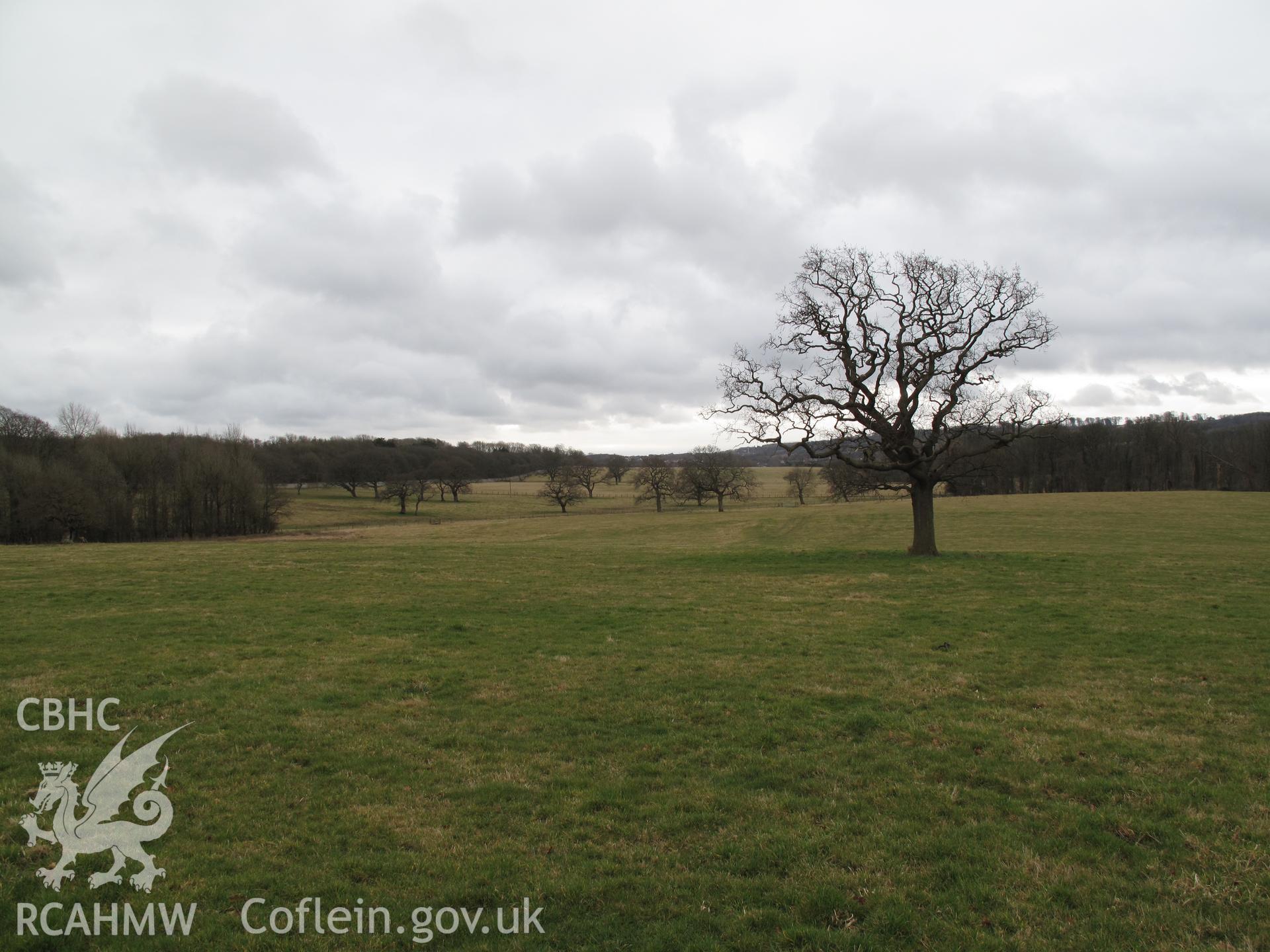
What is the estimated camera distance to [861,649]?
45.0ft

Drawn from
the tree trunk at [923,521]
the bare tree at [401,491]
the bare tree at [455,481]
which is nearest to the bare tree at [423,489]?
the bare tree at [401,491]

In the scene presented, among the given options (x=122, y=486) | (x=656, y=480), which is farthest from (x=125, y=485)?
(x=656, y=480)

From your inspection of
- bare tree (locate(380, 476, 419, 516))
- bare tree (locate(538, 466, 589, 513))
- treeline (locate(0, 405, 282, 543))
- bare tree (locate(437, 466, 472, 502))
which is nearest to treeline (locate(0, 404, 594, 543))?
treeline (locate(0, 405, 282, 543))

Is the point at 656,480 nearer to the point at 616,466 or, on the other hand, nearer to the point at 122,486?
the point at 616,466

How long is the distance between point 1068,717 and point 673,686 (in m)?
5.88

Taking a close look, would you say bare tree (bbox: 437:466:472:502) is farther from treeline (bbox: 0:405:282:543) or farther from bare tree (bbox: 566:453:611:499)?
treeline (bbox: 0:405:282:543)

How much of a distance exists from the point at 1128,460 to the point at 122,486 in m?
147

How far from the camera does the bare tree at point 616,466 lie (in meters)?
139

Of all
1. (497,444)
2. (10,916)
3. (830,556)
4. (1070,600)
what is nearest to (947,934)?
(10,916)

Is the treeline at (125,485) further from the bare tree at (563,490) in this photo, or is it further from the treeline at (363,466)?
the bare tree at (563,490)

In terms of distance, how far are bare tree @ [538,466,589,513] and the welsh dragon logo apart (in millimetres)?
99059

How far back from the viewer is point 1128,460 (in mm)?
113562

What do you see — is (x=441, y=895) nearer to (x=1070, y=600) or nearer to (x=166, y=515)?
(x=1070, y=600)

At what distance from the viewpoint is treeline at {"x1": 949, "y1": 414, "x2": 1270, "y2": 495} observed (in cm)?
11062
